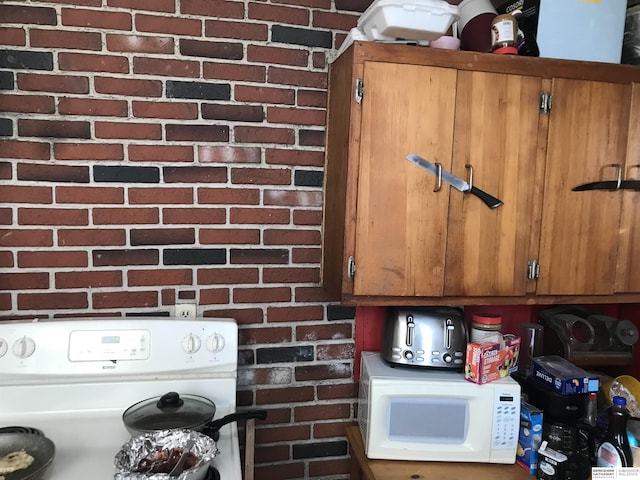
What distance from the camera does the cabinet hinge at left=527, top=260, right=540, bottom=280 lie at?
156 centimetres

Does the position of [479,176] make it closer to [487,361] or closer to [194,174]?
[487,361]

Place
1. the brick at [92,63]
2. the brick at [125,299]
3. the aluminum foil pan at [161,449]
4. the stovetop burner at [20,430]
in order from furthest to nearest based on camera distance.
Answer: the brick at [125,299]
the brick at [92,63]
the stovetop burner at [20,430]
the aluminum foil pan at [161,449]

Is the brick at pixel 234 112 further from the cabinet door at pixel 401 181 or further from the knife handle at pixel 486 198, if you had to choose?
the knife handle at pixel 486 198

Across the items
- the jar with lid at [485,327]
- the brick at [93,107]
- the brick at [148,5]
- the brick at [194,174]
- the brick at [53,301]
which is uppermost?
the brick at [148,5]

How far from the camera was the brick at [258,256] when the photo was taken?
5.57 feet

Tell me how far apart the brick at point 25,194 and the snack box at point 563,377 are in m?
1.72

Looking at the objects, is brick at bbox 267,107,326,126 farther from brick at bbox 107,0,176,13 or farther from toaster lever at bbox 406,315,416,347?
toaster lever at bbox 406,315,416,347

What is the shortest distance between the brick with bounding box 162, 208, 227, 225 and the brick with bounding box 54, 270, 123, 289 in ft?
0.82

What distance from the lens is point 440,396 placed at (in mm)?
1528

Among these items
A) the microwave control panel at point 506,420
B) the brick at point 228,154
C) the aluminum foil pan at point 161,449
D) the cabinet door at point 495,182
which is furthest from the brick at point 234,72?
the microwave control panel at point 506,420

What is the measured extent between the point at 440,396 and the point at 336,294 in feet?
1.52

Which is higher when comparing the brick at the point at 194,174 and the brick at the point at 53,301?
the brick at the point at 194,174

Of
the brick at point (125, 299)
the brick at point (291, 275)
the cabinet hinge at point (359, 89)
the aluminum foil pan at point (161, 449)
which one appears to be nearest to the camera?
the aluminum foil pan at point (161, 449)

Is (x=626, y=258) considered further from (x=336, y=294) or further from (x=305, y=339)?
(x=305, y=339)
